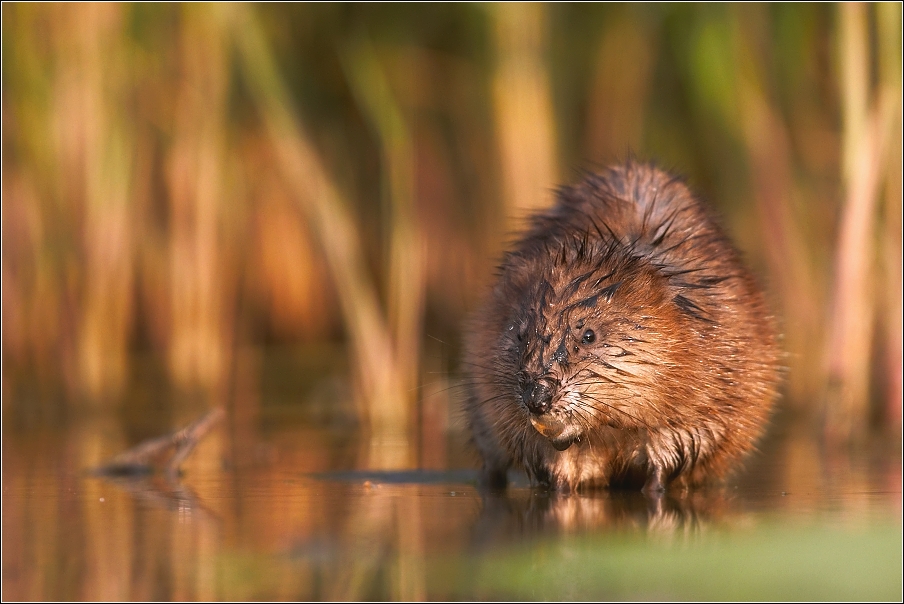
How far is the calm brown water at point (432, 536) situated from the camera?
8.87 ft

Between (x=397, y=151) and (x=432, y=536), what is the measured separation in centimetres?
423

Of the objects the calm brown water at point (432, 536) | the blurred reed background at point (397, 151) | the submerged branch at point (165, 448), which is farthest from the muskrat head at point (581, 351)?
the blurred reed background at point (397, 151)

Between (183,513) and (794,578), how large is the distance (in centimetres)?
172

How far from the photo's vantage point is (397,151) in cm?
732

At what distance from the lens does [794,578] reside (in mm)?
2771

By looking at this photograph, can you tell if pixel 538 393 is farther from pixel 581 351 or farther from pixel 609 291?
pixel 609 291

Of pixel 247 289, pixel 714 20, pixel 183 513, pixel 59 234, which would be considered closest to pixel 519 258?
pixel 183 513

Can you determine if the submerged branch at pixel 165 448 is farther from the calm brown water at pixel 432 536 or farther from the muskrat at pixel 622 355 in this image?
the muskrat at pixel 622 355

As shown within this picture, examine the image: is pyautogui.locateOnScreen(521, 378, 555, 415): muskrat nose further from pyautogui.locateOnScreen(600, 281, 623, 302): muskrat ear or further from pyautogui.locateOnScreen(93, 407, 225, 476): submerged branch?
pyautogui.locateOnScreen(93, 407, 225, 476): submerged branch

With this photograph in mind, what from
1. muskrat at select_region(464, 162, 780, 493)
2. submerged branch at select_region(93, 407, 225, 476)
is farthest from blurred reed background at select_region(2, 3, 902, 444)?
submerged branch at select_region(93, 407, 225, 476)

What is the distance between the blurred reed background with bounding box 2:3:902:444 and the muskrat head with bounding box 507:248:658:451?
205cm

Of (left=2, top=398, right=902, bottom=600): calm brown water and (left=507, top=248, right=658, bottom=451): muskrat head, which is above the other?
(left=507, top=248, right=658, bottom=451): muskrat head

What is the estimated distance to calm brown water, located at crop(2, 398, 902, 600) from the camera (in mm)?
2703

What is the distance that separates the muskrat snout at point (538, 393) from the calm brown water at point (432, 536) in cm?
27
